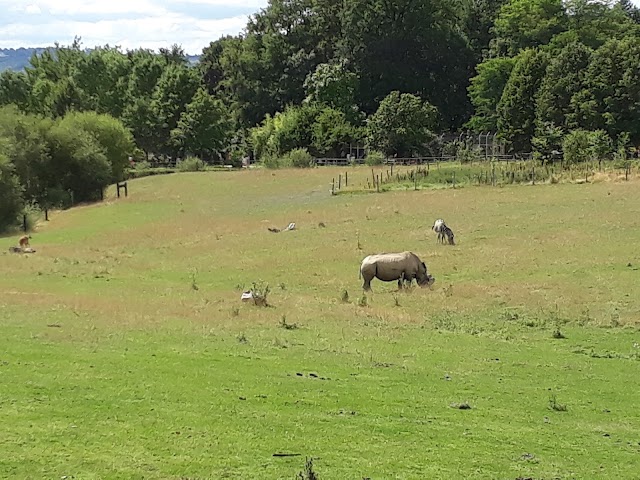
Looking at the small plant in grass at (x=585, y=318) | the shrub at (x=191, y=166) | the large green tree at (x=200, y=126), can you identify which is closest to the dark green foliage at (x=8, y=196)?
the shrub at (x=191, y=166)

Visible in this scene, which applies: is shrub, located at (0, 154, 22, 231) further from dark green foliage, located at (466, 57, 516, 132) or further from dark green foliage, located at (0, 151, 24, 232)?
dark green foliage, located at (466, 57, 516, 132)

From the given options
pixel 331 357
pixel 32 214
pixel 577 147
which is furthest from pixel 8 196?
pixel 331 357

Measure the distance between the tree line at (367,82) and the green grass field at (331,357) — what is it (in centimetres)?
4516

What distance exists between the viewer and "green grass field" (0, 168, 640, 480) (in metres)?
10.5

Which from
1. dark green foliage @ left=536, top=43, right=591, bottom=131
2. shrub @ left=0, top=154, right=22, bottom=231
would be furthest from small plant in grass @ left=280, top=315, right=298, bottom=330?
dark green foliage @ left=536, top=43, right=591, bottom=131

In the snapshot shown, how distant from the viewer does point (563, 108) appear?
82.2 metres

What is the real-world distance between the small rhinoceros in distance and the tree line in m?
53.5

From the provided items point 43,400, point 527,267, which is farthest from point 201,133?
point 43,400

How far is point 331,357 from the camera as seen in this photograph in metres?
17.0

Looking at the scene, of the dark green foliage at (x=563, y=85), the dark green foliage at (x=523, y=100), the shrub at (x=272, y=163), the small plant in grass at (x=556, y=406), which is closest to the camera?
the small plant in grass at (x=556, y=406)

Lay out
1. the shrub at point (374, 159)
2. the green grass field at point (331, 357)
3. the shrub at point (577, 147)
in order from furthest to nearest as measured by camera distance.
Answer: the shrub at point (374, 159) < the shrub at point (577, 147) < the green grass field at point (331, 357)

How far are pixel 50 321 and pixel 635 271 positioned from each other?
1898cm

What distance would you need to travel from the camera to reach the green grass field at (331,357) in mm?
10523

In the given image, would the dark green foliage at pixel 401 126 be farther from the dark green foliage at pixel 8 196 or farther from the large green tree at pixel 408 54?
the dark green foliage at pixel 8 196
